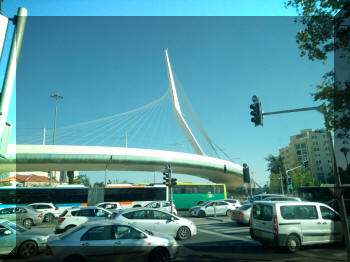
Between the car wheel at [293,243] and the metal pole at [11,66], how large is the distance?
26.5 ft

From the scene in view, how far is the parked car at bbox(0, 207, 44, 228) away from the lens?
52.3 ft

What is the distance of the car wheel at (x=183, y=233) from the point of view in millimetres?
10218

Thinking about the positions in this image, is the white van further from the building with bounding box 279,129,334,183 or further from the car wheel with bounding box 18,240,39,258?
the building with bounding box 279,129,334,183

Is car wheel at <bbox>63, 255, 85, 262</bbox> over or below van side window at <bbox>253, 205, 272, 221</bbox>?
below

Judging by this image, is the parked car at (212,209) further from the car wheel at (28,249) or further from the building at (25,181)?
the building at (25,181)

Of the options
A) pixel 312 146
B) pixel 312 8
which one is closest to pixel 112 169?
pixel 312 8

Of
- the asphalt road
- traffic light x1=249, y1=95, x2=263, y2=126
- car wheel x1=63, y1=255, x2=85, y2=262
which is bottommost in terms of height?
the asphalt road

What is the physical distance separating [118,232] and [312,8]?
28.3 feet

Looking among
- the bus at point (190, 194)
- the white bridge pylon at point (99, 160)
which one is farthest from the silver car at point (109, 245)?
the white bridge pylon at point (99, 160)

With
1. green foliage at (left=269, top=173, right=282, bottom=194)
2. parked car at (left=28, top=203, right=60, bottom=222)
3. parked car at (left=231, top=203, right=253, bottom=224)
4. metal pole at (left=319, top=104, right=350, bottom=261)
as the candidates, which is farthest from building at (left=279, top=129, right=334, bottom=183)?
metal pole at (left=319, top=104, right=350, bottom=261)

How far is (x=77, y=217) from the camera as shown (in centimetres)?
1177

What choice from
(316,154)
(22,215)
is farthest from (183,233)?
(316,154)

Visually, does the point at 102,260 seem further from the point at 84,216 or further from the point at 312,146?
the point at 312,146

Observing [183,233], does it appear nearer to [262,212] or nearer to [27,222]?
[262,212]
